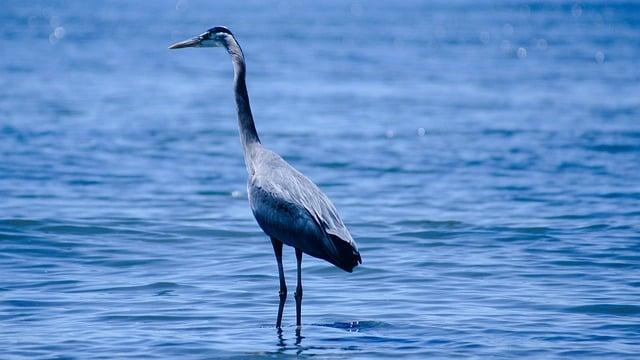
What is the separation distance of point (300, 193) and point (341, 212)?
588cm

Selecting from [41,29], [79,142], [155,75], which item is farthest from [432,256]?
[41,29]

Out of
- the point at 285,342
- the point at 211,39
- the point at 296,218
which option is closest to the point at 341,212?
the point at 211,39

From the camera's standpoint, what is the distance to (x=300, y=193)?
1003cm

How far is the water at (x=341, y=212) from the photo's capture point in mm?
9930

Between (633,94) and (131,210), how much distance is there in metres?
19.9

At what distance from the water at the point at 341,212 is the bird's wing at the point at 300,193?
85 centimetres

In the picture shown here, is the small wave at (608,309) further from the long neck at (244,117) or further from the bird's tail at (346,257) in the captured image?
the long neck at (244,117)

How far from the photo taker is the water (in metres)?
9.93

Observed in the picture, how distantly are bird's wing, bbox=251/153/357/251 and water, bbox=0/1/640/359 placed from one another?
852mm

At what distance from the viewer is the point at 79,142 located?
22328 mm

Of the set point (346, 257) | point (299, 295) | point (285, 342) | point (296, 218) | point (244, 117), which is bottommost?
point (285, 342)

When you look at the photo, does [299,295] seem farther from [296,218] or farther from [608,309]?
[608,309]

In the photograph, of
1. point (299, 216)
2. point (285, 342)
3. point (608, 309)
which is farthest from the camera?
point (608, 309)

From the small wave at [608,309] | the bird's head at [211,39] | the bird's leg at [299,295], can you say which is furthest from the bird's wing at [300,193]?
the small wave at [608,309]
